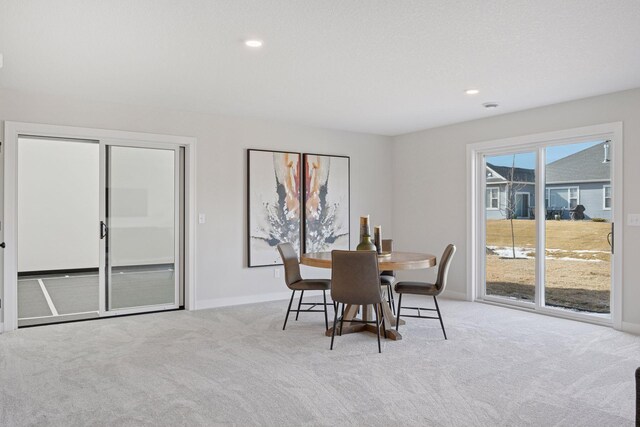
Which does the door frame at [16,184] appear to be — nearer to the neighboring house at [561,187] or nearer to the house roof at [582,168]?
the neighboring house at [561,187]

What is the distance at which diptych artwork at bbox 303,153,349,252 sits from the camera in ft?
21.8

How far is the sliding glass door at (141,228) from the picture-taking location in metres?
5.41

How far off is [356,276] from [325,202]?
2.90 metres

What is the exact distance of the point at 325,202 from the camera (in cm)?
679

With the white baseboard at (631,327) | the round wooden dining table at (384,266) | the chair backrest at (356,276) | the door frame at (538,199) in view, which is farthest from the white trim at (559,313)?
the chair backrest at (356,276)

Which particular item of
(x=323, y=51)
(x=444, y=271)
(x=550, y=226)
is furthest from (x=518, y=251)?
(x=323, y=51)

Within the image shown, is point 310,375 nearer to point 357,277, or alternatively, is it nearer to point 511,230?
point 357,277

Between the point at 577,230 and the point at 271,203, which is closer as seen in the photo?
the point at 577,230

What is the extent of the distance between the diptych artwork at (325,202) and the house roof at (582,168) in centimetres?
275

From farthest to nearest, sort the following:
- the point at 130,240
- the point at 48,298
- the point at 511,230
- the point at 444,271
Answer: the point at 48,298 → the point at 511,230 → the point at 130,240 → the point at 444,271

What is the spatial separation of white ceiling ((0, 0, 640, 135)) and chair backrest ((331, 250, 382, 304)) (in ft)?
5.19

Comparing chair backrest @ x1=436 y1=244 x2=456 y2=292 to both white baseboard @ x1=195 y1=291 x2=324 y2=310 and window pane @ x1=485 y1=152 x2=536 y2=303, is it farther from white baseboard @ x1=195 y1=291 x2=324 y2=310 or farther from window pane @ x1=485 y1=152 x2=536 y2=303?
white baseboard @ x1=195 y1=291 x2=324 y2=310

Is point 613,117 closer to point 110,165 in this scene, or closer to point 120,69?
point 120,69

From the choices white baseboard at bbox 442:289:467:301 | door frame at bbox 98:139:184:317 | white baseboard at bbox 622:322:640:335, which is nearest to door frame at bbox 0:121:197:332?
door frame at bbox 98:139:184:317
